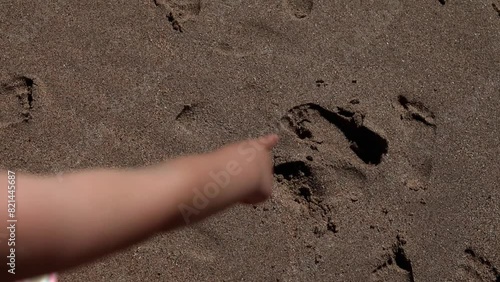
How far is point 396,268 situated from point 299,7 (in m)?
0.94

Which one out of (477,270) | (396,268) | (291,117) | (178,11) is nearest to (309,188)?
(291,117)

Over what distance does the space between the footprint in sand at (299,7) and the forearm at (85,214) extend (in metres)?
1.05

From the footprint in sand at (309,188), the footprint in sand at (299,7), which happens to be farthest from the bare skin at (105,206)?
the footprint in sand at (299,7)

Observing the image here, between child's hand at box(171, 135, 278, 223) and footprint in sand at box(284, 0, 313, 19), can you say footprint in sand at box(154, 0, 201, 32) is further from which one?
child's hand at box(171, 135, 278, 223)

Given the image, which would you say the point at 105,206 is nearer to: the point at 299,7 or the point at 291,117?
the point at 291,117

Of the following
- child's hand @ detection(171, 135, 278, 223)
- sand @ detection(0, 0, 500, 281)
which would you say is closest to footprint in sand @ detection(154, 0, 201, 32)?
sand @ detection(0, 0, 500, 281)

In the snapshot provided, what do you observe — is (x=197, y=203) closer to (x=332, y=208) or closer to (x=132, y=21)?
(x=332, y=208)

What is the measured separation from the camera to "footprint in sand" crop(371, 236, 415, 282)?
196cm

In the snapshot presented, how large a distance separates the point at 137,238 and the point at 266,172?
397 mm

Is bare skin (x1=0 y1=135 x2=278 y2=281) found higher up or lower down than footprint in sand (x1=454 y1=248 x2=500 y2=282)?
higher up

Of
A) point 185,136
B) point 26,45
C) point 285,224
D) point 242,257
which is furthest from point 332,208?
point 26,45

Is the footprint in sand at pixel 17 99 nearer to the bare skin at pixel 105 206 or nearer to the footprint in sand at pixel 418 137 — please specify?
the bare skin at pixel 105 206

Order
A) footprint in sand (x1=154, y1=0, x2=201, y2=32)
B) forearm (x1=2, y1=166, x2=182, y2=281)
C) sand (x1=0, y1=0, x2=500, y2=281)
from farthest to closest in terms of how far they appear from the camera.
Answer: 1. footprint in sand (x1=154, y1=0, x2=201, y2=32)
2. sand (x1=0, y1=0, x2=500, y2=281)
3. forearm (x1=2, y1=166, x2=182, y2=281)

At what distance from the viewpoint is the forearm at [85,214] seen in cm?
109
